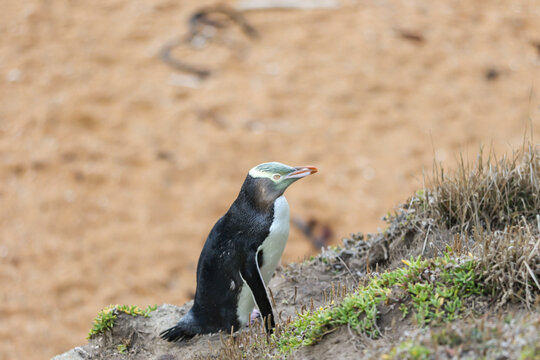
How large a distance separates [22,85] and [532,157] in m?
9.16

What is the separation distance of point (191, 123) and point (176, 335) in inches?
270

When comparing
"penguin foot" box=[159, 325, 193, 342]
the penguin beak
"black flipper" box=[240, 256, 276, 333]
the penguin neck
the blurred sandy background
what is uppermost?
the penguin beak

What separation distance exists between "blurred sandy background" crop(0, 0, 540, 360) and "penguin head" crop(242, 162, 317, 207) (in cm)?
475

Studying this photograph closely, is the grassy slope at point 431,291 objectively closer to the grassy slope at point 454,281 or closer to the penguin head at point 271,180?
the grassy slope at point 454,281

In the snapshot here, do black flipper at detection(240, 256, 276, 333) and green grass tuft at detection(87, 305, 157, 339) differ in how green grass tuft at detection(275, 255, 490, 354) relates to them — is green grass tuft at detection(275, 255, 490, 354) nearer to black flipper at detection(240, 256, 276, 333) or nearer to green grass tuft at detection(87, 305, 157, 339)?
black flipper at detection(240, 256, 276, 333)

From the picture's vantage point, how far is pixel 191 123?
10.4m

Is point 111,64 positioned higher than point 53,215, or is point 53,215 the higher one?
point 111,64

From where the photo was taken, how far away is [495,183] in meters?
3.92

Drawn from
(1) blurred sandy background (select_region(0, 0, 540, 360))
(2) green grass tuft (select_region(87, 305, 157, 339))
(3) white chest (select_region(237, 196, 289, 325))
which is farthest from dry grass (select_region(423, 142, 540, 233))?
(1) blurred sandy background (select_region(0, 0, 540, 360))

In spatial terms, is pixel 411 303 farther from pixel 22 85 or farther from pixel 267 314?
pixel 22 85

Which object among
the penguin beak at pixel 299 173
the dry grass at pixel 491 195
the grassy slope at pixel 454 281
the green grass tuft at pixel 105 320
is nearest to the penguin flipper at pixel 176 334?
the green grass tuft at pixel 105 320

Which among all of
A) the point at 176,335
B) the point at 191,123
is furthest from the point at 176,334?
the point at 191,123

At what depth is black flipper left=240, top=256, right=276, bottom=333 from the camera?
3.57m

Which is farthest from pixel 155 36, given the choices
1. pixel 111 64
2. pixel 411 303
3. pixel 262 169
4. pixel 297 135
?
pixel 411 303
